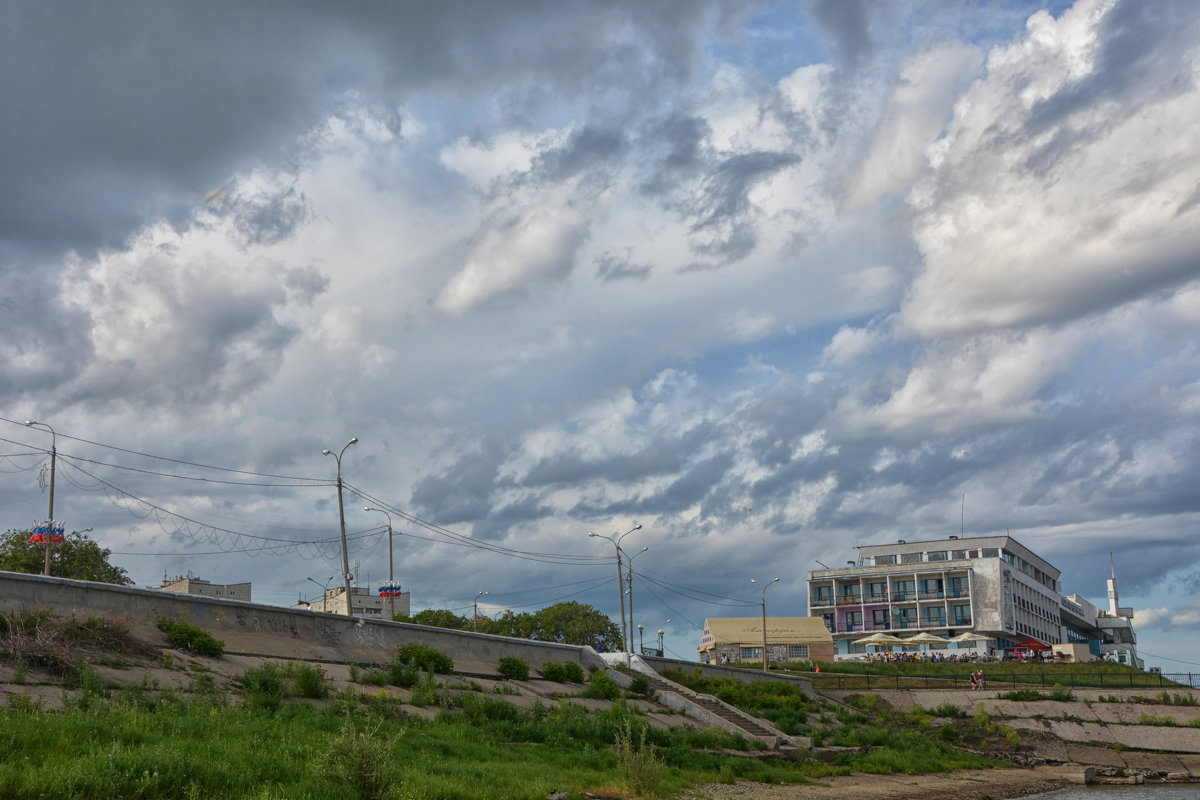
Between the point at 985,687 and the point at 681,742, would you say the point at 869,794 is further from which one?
the point at 985,687

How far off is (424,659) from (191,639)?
951cm

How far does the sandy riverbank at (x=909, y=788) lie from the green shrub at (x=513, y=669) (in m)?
12.8

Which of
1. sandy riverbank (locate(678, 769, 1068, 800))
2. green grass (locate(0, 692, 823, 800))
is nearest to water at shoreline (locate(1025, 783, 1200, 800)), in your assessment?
sandy riverbank (locate(678, 769, 1068, 800))

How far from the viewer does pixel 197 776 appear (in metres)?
15.6

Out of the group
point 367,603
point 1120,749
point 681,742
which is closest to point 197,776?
point 681,742

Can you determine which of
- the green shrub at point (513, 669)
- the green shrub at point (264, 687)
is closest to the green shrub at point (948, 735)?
the green shrub at point (513, 669)

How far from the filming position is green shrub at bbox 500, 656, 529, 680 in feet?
129

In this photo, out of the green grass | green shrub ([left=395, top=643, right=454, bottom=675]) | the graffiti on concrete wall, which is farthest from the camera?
green shrub ([left=395, top=643, right=454, bottom=675])

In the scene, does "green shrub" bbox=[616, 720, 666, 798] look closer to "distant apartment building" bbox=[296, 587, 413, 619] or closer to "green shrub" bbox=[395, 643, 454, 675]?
"green shrub" bbox=[395, 643, 454, 675]

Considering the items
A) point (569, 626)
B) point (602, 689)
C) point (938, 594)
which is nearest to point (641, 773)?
point (602, 689)

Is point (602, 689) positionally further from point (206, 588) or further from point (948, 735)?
point (206, 588)

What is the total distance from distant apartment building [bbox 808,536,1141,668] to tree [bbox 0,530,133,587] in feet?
250

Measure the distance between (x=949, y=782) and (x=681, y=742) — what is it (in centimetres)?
1145

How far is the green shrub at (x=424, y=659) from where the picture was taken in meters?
34.9
